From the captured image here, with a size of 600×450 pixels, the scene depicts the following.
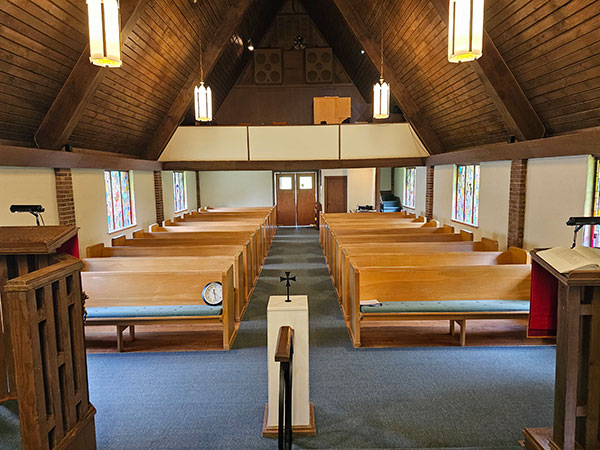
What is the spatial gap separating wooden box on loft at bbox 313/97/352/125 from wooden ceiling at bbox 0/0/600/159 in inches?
69.0

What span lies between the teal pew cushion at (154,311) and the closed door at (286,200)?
955cm

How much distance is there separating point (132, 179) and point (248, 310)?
4.22m

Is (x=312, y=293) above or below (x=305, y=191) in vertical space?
below

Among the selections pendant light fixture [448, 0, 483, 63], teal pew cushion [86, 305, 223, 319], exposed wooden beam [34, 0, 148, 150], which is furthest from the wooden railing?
exposed wooden beam [34, 0, 148, 150]

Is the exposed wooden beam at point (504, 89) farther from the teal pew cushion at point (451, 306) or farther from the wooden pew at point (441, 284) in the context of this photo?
the teal pew cushion at point (451, 306)

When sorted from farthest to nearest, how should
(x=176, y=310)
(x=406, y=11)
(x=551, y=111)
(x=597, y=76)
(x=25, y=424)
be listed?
(x=406, y=11) → (x=551, y=111) → (x=176, y=310) → (x=597, y=76) → (x=25, y=424)

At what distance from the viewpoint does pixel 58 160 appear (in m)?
5.13

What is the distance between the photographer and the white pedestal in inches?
98.6

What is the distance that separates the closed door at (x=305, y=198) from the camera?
1350 cm

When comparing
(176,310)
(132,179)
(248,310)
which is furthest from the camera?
(132,179)

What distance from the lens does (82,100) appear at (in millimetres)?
4746

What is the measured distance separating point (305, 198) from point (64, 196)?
889 centimetres

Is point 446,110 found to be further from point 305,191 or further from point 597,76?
point 305,191

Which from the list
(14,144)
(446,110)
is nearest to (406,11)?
(446,110)
